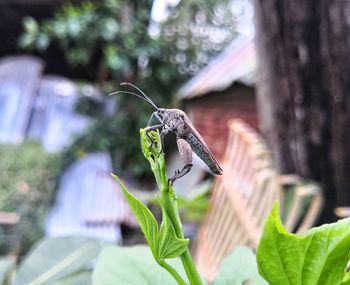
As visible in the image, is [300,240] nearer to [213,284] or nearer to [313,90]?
[213,284]

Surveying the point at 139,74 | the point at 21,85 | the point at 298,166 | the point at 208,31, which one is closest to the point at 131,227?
the point at 139,74

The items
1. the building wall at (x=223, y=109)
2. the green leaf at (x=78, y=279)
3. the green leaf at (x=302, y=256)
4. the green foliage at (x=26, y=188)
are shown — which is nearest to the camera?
the green leaf at (x=302, y=256)

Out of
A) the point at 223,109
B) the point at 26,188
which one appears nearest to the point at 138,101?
the point at 26,188

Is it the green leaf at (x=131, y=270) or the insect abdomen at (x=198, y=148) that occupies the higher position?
the insect abdomen at (x=198, y=148)

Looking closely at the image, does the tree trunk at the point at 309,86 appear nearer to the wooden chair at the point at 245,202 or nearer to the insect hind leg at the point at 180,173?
the wooden chair at the point at 245,202

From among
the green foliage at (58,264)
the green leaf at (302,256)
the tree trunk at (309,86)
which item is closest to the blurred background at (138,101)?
the tree trunk at (309,86)

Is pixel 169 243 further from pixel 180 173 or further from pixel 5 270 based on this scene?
pixel 5 270

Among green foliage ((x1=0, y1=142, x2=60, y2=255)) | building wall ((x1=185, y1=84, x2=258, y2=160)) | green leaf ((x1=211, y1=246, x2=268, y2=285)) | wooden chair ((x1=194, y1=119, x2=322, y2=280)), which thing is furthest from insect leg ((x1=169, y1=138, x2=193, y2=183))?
green foliage ((x1=0, y1=142, x2=60, y2=255))
